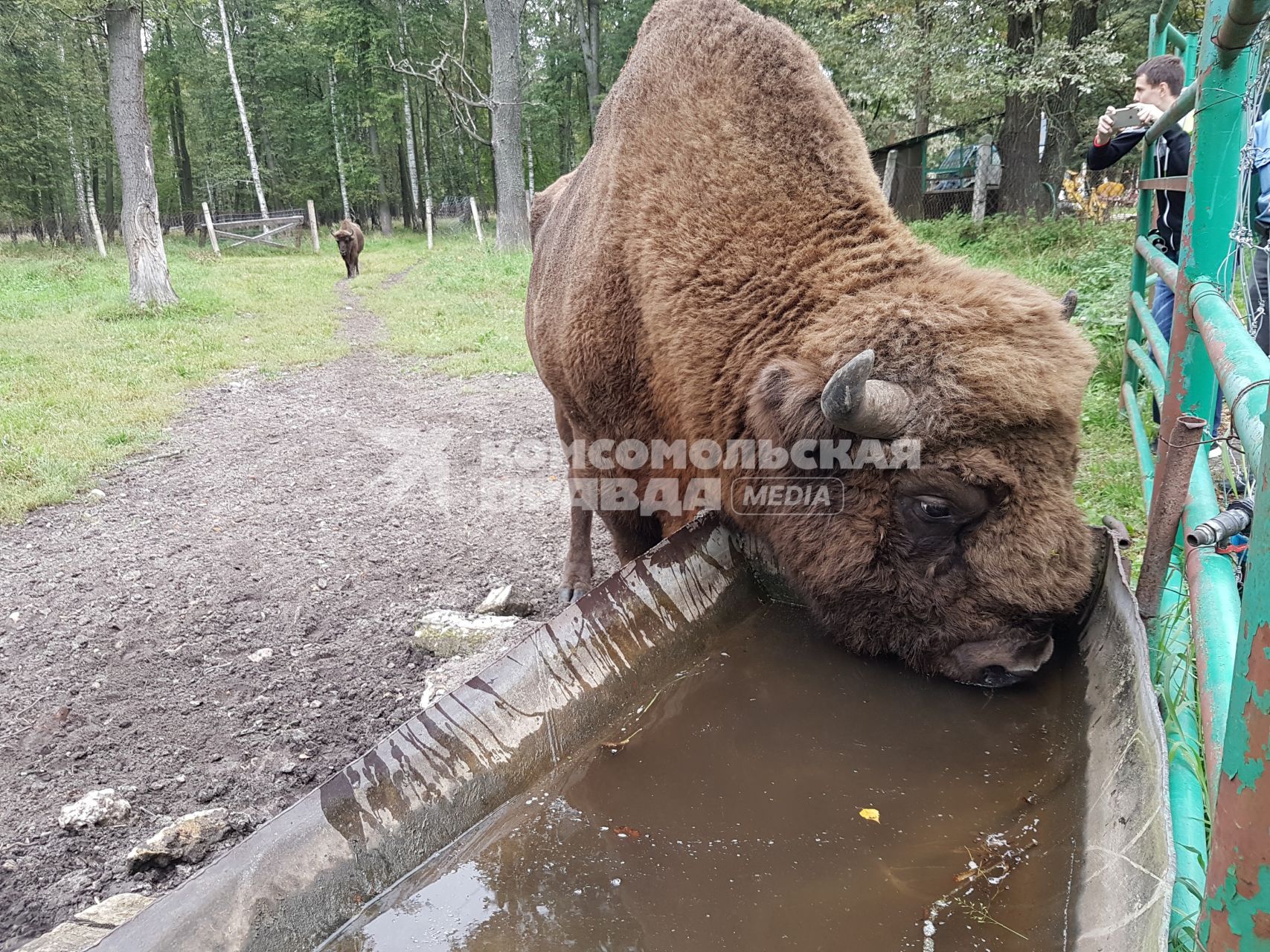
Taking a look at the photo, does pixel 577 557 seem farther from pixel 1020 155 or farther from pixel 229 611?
Answer: pixel 1020 155

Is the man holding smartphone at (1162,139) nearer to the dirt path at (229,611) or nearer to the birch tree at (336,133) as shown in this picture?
the dirt path at (229,611)

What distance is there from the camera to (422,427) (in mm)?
7484

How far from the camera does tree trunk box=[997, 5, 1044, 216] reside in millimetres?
13953

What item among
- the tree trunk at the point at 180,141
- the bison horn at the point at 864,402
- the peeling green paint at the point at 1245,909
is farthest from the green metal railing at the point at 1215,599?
the tree trunk at the point at 180,141

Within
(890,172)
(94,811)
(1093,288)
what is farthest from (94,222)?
(94,811)

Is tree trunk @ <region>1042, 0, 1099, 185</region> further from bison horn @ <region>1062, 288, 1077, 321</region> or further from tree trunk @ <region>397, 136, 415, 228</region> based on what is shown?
tree trunk @ <region>397, 136, 415, 228</region>

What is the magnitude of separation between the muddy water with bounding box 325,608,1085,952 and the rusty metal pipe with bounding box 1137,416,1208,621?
30 centimetres

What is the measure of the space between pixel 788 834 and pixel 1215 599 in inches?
41.7

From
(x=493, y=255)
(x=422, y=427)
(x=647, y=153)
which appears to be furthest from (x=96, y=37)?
(x=647, y=153)

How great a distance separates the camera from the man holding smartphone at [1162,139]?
14.7 ft

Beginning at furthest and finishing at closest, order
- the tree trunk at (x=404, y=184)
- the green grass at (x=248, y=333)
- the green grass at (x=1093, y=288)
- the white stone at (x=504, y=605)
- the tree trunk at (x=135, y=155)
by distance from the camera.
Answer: the tree trunk at (x=404, y=184) → the tree trunk at (x=135, y=155) → the green grass at (x=248, y=333) → the green grass at (x=1093, y=288) → the white stone at (x=504, y=605)

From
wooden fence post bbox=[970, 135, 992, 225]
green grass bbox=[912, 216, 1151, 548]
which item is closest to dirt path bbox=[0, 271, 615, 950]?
green grass bbox=[912, 216, 1151, 548]

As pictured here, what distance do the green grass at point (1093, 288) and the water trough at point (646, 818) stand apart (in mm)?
1036

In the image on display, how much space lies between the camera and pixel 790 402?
7.90 ft
